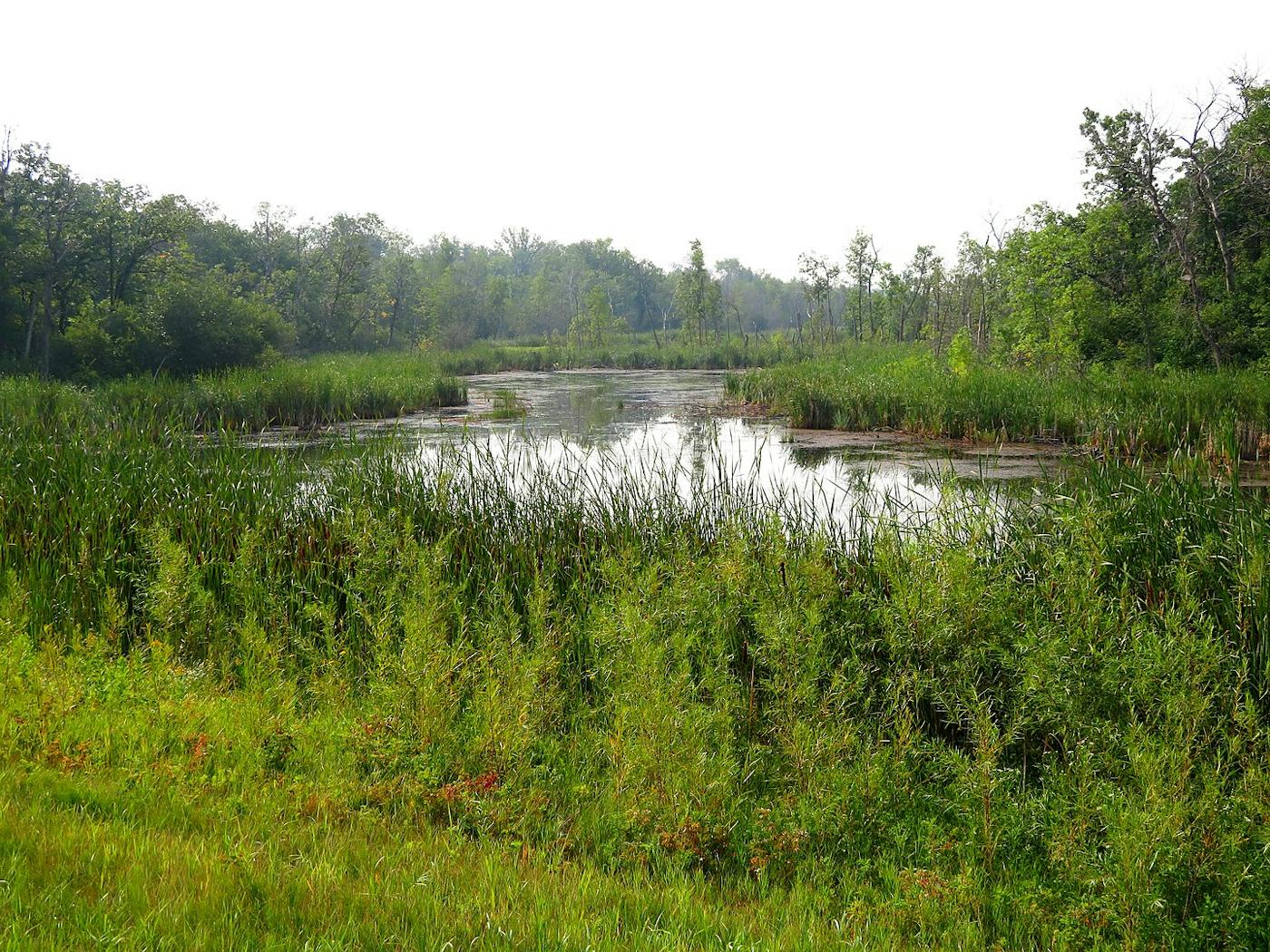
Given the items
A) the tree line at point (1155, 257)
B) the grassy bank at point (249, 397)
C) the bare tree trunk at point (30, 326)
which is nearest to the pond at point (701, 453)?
the grassy bank at point (249, 397)

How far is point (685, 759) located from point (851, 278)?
4530cm

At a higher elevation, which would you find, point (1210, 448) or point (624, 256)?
point (624, 256)

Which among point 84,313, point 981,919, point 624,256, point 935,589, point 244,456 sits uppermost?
point 624,256

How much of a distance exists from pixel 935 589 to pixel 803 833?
1.47 m

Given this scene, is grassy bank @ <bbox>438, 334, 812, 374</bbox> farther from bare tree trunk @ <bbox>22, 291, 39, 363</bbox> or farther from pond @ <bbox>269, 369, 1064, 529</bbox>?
bare tree trunk @ <bbox>22, 291, 39, 363</bbox>

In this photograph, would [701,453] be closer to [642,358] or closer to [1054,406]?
[1054,406]

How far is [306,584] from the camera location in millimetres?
5922

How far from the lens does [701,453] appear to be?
7359 mm

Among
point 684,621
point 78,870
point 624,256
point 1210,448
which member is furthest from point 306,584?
point 624,256

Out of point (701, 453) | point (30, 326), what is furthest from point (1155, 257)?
point (30, 326)

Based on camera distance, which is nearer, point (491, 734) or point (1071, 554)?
point (491, 734)

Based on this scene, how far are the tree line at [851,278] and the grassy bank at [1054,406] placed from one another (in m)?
2.44

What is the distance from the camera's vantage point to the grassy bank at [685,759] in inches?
95.3

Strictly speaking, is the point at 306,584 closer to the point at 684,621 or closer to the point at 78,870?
the point at 684,621
